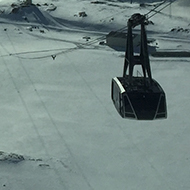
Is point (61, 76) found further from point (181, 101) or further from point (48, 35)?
point (48, 35)

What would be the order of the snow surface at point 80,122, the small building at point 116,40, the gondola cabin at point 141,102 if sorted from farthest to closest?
1. the small building at point 116,40
2. the snow surface at point 80,122
3. the gondola cabin at point 141,102

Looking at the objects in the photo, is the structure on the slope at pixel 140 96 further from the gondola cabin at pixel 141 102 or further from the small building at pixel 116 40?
the small building at pixel 116 40

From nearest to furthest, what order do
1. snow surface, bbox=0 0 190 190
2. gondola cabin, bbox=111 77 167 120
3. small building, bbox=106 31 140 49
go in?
1. gondola cabin, bbox=111 77 167 120
2. snow surface, bbox=0 0 190 190
3. small building, bbox=106 31 140 49

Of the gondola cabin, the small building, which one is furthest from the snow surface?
the gondola cabin

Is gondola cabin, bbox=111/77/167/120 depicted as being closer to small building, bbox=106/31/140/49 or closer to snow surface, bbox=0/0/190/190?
snow surface, bbox=0/0/190/190

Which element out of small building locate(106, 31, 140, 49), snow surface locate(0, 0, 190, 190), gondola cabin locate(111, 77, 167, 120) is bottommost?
snow surface locate(0, 0, 190, 190)

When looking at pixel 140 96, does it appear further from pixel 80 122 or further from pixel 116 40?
pixel 116 40

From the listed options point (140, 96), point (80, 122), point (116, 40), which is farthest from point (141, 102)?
point (116, 40)

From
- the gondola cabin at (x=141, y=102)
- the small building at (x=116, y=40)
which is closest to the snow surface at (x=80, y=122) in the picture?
the small building at (x=116, y=40)
